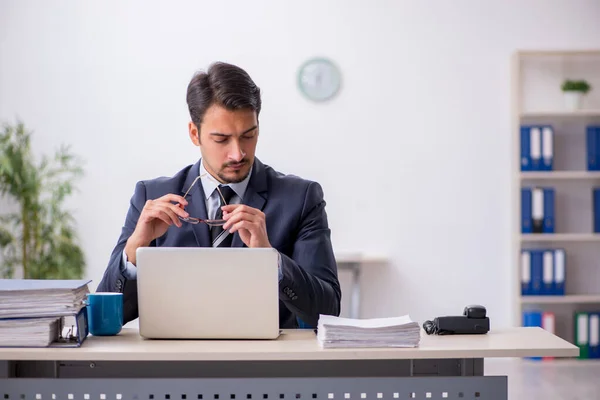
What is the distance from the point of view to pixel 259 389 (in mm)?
1868

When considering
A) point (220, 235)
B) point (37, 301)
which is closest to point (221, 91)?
point (220, 235)

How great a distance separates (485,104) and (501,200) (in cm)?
67

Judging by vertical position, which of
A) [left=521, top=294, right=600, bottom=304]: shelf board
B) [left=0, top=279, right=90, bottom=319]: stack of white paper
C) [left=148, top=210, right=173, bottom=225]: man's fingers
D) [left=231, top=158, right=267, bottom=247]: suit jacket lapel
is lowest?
[left=521, top=294, right=600, bottom=304]: shelf board

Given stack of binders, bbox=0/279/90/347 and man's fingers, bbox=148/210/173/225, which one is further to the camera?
man's fingers, bbox=148/210/173/225

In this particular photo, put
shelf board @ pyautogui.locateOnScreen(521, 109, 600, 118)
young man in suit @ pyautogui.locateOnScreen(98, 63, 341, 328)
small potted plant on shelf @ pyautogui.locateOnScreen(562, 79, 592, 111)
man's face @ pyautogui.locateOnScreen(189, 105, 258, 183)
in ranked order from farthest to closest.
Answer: small potted plant on shelf @ pyautogui.locateOnScreen(562, 79, 592, 111), shelf board @ pyautogui.locateOnScreen(521, 109, 600, 118), man's face @ pyautogui.locateOnScreen(189, 105, 258, 183), young man in suit @ pyautogui.locateOnScreen(98, 63, 341, 328)

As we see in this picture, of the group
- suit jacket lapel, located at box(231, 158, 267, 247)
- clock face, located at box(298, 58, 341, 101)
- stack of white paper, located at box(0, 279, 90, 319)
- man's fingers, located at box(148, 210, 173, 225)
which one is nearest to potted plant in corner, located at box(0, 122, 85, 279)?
clock face, located at box(298, 58, 341, 101)

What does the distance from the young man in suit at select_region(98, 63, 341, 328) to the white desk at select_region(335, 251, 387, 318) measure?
244 centimetres

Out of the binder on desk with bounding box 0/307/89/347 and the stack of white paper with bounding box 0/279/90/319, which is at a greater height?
the stack of white paper with bounding box 0/279/90/319

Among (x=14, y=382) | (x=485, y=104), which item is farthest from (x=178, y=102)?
(x=14, y=382)

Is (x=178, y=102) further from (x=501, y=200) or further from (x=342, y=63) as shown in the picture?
(x=501, y=200)

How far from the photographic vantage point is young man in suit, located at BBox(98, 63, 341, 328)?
2.16m

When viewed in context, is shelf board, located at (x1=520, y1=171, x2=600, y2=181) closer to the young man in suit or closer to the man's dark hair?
the young man in suit

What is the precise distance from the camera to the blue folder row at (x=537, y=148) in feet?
16.6

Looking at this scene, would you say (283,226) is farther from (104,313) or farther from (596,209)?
(596,209)
